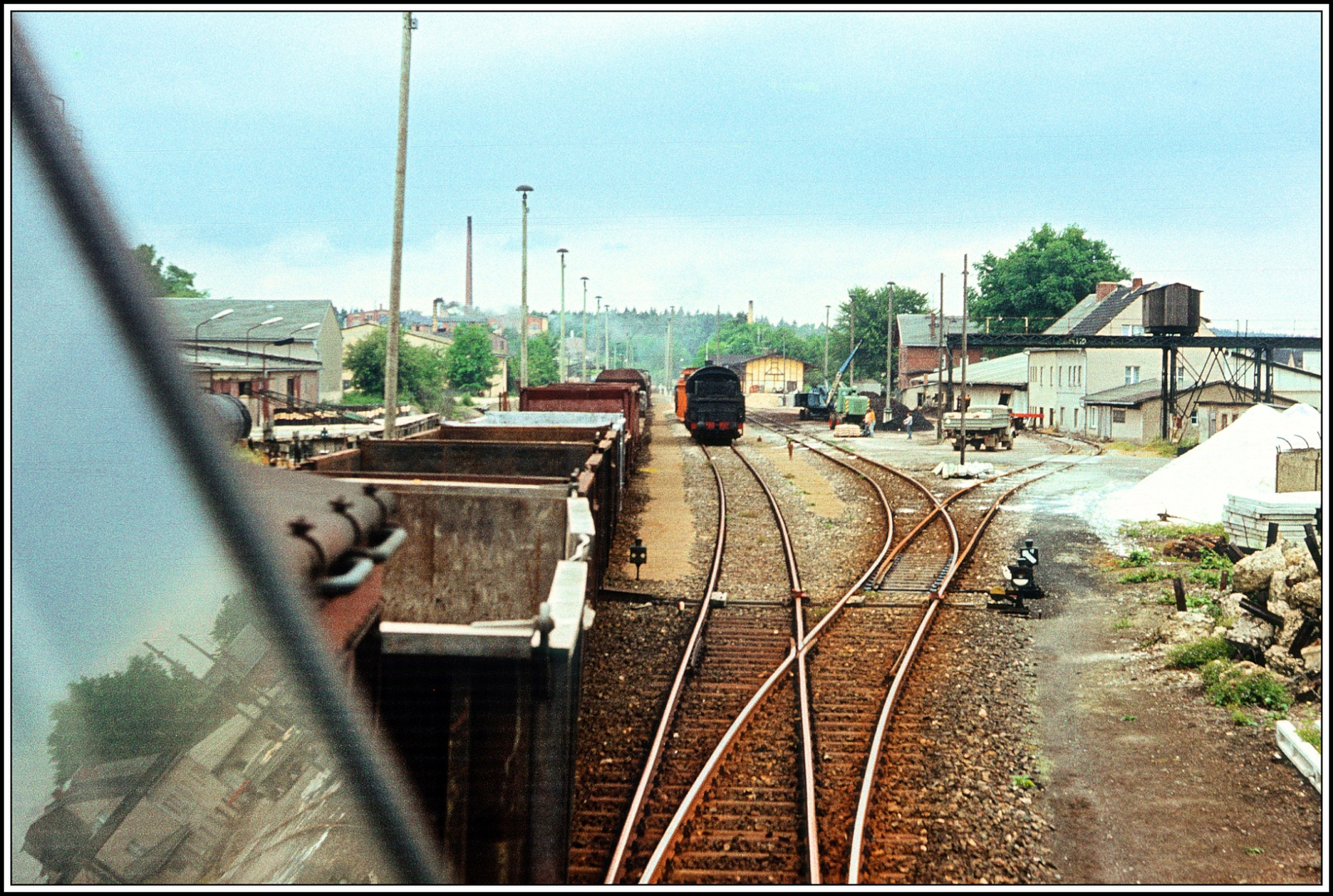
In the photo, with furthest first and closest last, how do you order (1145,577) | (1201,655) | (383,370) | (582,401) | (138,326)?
(383,370) < (582,401) < (1145,577) < (1201,655) < (138,326)

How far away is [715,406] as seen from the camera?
34875 millimetres

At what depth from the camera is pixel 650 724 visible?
7676 millimetres

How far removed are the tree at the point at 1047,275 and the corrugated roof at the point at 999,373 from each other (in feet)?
40.5

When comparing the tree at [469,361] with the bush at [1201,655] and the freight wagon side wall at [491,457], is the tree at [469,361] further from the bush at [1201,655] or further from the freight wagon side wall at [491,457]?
the bush at [1201,655]

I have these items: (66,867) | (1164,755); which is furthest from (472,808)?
(1164,755)

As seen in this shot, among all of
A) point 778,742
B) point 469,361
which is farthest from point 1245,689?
point 469,361

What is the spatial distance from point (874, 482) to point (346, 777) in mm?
22608

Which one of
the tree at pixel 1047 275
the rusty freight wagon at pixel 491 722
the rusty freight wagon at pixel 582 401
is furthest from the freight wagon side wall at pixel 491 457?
the tree at pixel 1047 275

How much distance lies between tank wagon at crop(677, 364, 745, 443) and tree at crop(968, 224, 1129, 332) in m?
46.9

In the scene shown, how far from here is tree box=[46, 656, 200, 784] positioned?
1656mm

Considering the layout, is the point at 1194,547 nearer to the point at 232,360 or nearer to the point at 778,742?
the point at 778,742

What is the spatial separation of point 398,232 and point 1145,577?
12258 millimetres

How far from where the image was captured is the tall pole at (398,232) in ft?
51.1

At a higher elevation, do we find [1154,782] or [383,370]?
[383,370]
